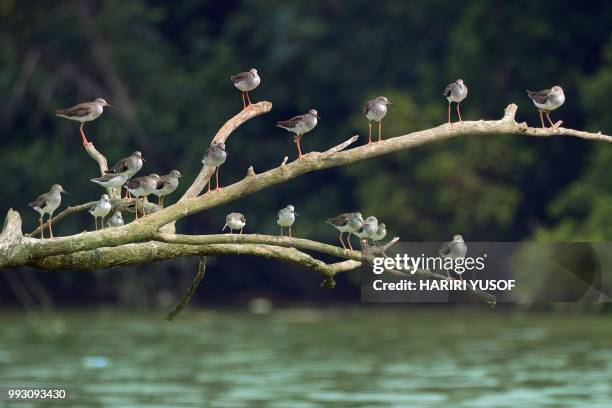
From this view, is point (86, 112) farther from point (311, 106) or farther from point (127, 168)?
point (311, 106)

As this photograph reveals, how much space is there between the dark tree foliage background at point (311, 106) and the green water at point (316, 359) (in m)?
4.03

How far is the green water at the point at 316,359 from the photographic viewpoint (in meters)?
24.3

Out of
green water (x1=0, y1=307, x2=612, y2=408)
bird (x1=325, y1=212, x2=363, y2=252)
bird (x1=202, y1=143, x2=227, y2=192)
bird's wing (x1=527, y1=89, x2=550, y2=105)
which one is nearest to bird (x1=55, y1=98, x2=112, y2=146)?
bird (x1=202, y1=143, x2=227, y2=192)

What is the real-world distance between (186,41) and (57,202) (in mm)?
37891

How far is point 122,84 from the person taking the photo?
47969mm

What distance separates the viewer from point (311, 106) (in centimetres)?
4881

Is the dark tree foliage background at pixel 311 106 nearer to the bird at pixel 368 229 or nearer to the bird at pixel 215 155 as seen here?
the bird at pixel 368 229

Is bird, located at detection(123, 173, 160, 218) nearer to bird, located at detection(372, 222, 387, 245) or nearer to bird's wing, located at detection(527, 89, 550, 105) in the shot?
bird, located at detection(372, 222, 387, 245)

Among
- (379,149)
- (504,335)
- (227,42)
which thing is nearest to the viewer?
(379,149)

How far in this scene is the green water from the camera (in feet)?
79.9

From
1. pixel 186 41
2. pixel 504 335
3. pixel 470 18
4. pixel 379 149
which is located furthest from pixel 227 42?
pixel 379 149

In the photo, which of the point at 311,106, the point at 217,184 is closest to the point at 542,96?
the point at 217,184

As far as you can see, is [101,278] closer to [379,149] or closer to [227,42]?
[227,42]

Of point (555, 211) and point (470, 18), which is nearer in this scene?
point (555, 211)
